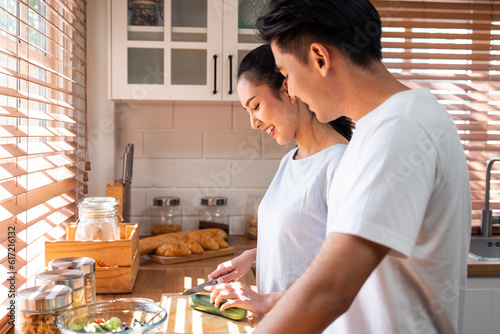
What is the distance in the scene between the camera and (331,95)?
2.79 feet

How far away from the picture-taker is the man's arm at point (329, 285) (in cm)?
67

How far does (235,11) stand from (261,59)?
2.78 ft

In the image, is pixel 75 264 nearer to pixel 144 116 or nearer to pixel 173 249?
pixel 173 249

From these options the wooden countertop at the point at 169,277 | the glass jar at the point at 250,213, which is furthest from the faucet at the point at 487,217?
the wooden countertop at the point at 169,277

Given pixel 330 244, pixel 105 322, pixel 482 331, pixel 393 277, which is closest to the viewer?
pixel 330 244

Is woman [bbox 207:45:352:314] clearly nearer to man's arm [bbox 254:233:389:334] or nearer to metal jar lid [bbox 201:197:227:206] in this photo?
man's arm [bbox 254:233:389:334]

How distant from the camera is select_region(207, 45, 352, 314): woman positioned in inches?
52.4

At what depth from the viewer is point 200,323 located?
130 cm

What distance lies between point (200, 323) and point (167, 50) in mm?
1325

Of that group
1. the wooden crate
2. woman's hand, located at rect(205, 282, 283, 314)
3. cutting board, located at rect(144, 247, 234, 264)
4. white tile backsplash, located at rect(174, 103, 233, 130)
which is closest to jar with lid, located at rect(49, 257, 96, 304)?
the wooden crate

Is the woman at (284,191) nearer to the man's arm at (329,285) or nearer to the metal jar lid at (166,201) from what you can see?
the man's arm at (329,285)

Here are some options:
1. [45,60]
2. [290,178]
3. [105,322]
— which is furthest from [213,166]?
[105,322]

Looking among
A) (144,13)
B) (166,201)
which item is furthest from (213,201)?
(144,13)

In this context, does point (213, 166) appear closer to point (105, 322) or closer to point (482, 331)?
Answer: point (482, 331)
